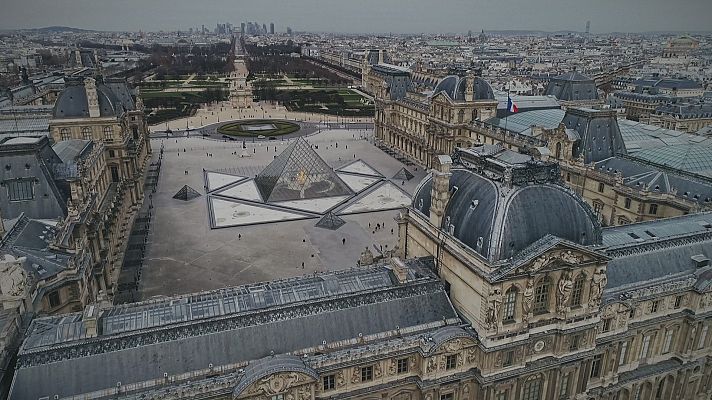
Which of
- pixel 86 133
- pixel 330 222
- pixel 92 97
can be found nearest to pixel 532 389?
pixel 330 222

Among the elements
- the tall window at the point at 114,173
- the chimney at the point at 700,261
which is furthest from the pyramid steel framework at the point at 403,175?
the chimney at the point at 700,261

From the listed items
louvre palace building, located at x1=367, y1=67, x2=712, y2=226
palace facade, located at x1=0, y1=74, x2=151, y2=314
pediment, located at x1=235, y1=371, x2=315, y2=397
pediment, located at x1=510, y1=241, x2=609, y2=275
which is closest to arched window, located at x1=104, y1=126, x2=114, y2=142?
palace facade, located at x1=0, y1=74, x2=151, y2=314

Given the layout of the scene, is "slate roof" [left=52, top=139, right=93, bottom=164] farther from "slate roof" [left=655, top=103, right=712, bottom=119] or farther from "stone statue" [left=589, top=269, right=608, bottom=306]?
"slate roof" [left=655, top=103, right=712, bottom=119]

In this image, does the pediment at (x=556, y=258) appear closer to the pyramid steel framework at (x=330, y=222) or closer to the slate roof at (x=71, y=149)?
the pyramid steel framework at (x=330, y=222)

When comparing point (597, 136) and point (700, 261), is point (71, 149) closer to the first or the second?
point (700, 261)

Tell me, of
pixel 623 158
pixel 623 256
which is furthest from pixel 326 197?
pixel 623 256

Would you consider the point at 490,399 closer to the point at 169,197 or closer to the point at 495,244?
the point at 495,244
